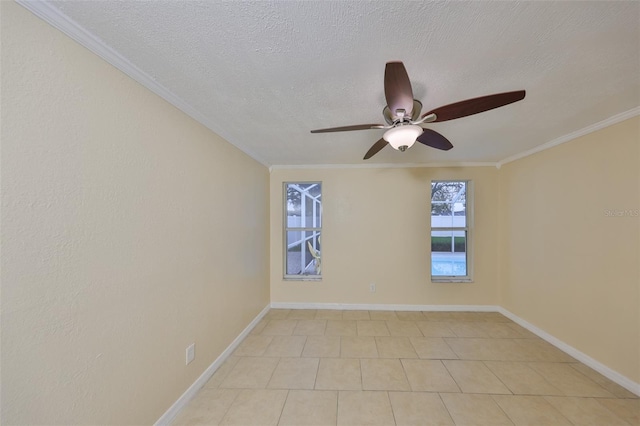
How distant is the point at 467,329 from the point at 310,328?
1996 millimetres

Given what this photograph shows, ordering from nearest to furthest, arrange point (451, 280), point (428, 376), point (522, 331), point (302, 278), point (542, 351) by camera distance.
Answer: point (428, 376) → point (542, 351) → point (522, 331) → point (451, 280) → point (302, 278)

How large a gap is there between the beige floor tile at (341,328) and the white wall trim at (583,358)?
215 centimetres

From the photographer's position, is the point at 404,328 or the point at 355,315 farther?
the point at 355,315

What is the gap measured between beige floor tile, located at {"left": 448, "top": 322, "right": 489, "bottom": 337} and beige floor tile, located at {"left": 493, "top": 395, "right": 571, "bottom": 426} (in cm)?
98

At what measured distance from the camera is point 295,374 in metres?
2.09

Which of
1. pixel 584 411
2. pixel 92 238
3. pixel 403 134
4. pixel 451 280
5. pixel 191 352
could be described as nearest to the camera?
pixel 92 238

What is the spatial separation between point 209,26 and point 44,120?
0.77 m

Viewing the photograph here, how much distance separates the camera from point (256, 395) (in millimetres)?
1841

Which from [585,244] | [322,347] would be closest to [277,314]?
[322,347]

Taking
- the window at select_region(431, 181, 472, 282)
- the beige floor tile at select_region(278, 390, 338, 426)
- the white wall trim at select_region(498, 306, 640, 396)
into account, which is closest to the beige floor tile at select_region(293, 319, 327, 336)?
the beige floor tile at select_region(278, 390, 338, 426)

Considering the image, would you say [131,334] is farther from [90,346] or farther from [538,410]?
[538,410]

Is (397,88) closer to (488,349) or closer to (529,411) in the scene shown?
(529,411)

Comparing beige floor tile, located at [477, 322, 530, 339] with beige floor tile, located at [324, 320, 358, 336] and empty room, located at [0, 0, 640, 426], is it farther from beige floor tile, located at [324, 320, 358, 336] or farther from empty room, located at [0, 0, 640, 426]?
beige floor tile, located at [324, 320, 358, 336]

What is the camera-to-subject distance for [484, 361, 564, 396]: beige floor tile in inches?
74.0
